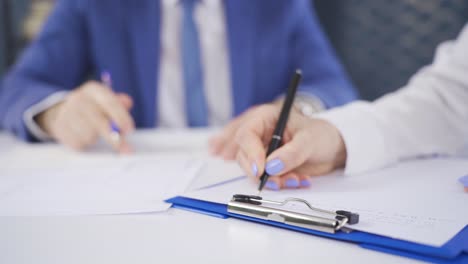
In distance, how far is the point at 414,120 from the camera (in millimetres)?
664

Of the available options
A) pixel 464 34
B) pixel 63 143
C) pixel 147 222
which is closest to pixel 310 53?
pixel 464 34

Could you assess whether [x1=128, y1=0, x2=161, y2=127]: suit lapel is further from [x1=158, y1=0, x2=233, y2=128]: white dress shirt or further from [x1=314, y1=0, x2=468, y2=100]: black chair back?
[x1=314, y1=0, x2=468, y2=100]: black chair back

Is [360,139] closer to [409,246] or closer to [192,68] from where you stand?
[409,246]

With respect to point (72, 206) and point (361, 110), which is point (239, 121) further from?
point (72, 206)

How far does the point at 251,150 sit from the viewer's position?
51cm

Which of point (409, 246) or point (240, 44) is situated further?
point (240, 44)

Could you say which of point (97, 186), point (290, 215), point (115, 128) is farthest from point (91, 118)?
point (290, 215)

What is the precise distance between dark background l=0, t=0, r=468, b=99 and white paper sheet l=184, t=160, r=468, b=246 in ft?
4.32

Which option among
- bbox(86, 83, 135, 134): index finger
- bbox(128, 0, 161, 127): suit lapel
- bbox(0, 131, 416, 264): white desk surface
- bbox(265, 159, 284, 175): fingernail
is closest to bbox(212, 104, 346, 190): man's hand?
bbox(265, 159, 284, 175): fingernail

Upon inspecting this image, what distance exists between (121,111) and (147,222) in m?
0.39

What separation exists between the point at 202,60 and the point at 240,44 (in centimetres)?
10

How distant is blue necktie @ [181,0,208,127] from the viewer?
1.07 meters

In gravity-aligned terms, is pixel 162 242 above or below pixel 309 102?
below

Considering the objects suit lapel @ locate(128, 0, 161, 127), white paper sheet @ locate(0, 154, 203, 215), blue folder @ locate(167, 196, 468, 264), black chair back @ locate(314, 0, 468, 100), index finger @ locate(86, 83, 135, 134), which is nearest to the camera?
blue folder @ locate(167, 196, 468, 264)
